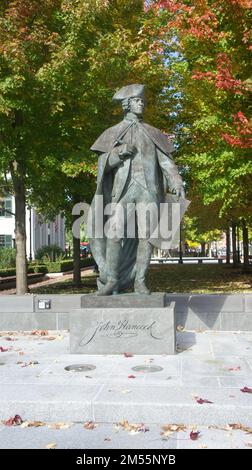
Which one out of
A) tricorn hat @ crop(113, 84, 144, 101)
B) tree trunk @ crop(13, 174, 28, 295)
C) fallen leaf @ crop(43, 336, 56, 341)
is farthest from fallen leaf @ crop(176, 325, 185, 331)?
tree trunk @ crop(13, 174, 28, 295)

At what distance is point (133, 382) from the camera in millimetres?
5457

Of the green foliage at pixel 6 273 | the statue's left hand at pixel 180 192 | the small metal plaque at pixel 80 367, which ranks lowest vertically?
the small metal plaque at pixel 80 367

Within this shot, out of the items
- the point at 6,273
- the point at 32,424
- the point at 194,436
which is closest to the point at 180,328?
the point at 32,424

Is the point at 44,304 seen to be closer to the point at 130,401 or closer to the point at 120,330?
the point at 120,330

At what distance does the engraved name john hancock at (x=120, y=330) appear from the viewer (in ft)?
22.6

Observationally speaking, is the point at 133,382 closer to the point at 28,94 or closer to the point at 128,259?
the point at 128,259

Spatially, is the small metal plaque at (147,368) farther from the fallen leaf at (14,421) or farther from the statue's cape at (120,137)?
the statue's cape at (120,137)

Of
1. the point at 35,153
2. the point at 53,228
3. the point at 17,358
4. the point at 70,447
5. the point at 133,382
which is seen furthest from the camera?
the point at 53,228

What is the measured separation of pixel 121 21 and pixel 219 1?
5.27 meters

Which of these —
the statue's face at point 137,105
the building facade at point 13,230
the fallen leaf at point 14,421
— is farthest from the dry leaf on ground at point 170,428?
the building facade at point 13,230

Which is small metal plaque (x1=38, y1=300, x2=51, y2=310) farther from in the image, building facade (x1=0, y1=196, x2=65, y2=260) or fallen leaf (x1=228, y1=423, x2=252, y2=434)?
building facade (x1=0, y1=196, x2=65, y2=260)

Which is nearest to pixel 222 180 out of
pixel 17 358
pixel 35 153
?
pixel 35 153

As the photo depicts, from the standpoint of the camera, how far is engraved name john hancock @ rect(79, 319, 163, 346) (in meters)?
6.88

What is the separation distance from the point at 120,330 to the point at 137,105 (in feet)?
10.4
